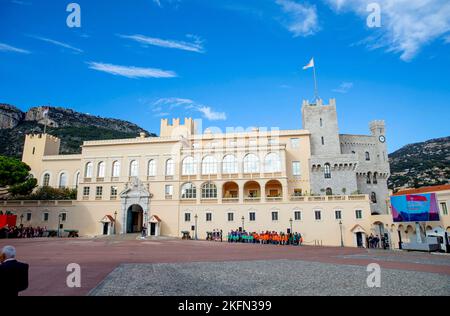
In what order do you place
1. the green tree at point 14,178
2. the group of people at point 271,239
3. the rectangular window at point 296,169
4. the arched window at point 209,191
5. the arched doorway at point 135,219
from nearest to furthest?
the group of people at point 271,239, the arched window at point 209,191, the arched doorway at point 135,219, the rectangular window at point 296,169, the green tree at point 14,178

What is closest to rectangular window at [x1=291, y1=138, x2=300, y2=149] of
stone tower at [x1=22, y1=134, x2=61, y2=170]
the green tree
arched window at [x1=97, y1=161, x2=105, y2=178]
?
arched window at [x1=97, y1=161, x2=105, y2=178]

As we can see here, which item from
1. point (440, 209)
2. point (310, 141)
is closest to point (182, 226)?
point (310, 141)

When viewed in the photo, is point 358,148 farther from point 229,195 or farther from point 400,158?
point 400,158

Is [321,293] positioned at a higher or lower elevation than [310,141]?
lower

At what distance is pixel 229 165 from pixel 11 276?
40800 millimetres

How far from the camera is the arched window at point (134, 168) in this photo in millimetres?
48737

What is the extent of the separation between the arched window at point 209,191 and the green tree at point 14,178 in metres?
31.5

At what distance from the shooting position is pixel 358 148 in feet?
179

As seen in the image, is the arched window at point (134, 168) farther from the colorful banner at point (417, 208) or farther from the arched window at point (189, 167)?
the colorful banner at point (417, 208)

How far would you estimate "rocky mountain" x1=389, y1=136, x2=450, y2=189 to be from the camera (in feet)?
271

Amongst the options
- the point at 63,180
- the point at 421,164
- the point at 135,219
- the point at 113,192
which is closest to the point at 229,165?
the point at 135,219

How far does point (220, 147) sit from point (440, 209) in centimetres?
2921

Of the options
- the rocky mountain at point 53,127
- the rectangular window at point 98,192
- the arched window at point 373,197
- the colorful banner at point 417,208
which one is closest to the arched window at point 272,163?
the colorful banner at point 417,208

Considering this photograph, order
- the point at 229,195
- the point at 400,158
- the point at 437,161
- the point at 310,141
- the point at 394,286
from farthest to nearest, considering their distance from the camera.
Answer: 1. the point at 400,158
2. the point at 437,161
3. the point at 310,141
4. the point at 229,195
5. the point at 394,286
